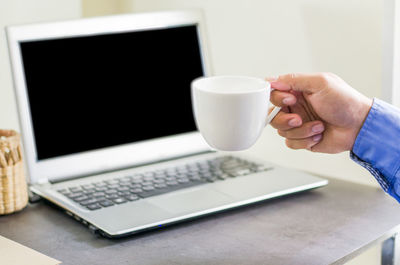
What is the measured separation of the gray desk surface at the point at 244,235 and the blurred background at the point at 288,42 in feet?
0.74

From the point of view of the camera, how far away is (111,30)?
1067 millimetres

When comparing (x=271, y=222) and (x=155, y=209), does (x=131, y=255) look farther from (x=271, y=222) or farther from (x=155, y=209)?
(x=271, y=222)

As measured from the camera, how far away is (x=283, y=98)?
2.62ft

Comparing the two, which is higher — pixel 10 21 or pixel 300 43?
pixel 10 21

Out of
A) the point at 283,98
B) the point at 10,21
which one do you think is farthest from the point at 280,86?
the point at 10,21

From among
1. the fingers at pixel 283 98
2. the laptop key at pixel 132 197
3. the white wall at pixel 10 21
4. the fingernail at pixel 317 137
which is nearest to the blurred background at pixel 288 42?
the white wall at pixel 10 21

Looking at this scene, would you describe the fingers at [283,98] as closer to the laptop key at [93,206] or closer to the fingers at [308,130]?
the fingers at [308,130]

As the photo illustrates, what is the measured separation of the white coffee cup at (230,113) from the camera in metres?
0.67

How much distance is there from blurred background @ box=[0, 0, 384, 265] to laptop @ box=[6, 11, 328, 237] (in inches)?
7.0

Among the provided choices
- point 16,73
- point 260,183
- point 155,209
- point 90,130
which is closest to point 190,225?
point 155,209

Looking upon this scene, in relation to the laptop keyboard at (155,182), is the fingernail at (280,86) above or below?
above

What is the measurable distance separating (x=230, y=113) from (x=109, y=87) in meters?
0.46

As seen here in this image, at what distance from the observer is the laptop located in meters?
0.93

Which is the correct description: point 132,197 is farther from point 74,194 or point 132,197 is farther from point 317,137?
point 317,137
